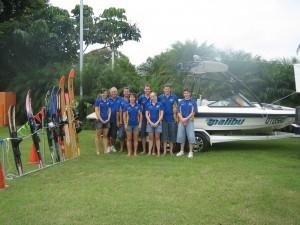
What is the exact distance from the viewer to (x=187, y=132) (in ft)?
36.0

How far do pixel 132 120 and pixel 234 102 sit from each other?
2644 millimetres

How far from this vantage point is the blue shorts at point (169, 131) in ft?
36.6

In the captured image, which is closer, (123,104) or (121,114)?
(123,104)

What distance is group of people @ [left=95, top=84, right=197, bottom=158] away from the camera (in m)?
10.9

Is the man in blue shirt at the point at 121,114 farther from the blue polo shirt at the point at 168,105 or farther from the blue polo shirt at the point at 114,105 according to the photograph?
the blue polo shirt at the point at 168,105

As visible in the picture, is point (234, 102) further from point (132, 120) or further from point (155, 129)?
point (132, 120)

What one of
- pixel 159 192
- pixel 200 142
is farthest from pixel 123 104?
pixel 159 192

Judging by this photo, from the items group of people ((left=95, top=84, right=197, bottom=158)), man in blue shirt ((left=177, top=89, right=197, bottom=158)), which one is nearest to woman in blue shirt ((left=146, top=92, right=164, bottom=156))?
group of people ((left=95, top=84, right=197, bottom=158))

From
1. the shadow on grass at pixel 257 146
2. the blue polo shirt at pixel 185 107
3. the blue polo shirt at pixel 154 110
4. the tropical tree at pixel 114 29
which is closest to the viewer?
the blue polo shirt at pixel 185 107

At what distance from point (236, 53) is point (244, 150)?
11001mm

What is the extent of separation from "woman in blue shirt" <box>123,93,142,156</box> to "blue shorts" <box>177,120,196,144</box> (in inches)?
38.7

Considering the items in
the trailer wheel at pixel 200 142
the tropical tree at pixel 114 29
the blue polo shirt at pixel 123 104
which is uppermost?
the tropical tree at pixel 114 29

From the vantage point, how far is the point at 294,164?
32.0 ft

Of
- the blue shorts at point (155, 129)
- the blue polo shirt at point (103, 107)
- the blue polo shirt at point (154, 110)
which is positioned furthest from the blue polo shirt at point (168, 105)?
the blue polo shirt at point (103, 107)
